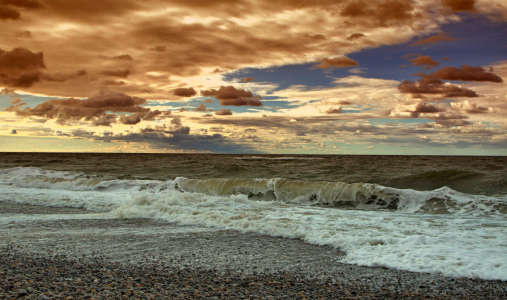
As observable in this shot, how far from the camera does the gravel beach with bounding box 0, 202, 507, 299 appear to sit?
347cm

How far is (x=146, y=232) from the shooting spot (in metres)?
6.65

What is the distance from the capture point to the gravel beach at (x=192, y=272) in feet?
11.4

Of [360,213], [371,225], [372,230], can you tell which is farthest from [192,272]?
[360,213]

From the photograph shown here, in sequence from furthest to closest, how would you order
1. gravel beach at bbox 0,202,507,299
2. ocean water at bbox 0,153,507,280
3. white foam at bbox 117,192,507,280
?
ocean water at bbox 0,153,507,280 < white foam at bbox 117,192,507,280 < gravel beach at bbox 0,202,507,299

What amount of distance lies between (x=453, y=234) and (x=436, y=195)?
5.42 metres

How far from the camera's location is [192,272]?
4133 mm

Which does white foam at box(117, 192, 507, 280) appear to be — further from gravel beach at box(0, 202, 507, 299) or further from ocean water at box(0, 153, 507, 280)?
gravel beach at box(0, 202, 507, 299)

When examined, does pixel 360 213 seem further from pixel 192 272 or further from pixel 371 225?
pixel 192 272

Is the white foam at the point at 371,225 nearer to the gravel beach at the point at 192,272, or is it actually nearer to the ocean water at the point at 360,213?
the ocean water at the point at 360,213

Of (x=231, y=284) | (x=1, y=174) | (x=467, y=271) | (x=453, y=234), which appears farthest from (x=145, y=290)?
(x=1, y=174)

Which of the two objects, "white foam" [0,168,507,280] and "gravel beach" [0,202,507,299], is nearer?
"gravel beach" [0,202,507,299]

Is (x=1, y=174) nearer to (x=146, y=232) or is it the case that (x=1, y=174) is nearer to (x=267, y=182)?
(x=267, y=182)

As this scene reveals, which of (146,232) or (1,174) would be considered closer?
(146,232)

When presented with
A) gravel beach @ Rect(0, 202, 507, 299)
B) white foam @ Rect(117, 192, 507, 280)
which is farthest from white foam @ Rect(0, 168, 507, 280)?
gravel beach @ Rect(0, 202, 507, 299)
